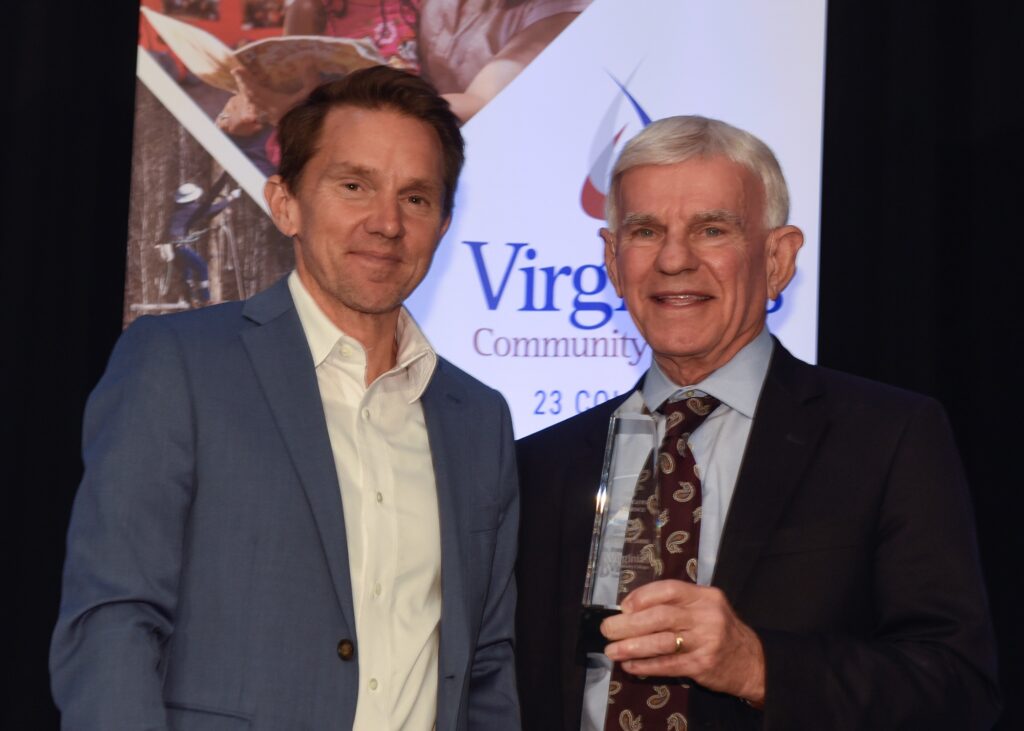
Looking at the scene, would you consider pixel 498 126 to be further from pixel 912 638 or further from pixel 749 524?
pixel 912 638

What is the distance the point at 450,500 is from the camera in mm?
2256

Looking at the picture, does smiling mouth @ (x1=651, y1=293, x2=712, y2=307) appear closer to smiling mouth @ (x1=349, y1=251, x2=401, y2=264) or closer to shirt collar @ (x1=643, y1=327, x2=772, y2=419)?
shirt collar @ (x1=643, y1=327, x2=772, y2=419)

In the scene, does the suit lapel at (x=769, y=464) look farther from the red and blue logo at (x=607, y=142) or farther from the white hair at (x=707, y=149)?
the red and blue logo at (x=607, y=142)

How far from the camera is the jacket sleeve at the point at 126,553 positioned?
6.05ft

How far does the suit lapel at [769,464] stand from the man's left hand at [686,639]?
0.61ft

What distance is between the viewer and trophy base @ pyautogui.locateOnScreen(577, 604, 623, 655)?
1.82m

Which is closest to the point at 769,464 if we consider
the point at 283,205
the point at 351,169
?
the point at 351,169

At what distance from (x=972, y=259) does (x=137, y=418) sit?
300cm

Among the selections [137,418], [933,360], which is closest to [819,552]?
[137,418]

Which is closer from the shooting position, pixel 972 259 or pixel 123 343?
pixel 123 343

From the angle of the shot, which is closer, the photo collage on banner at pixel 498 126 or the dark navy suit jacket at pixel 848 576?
the dark navy suit jacket at pixel 848 576

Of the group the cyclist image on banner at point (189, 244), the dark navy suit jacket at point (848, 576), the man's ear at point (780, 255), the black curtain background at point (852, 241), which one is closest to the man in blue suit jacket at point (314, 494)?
the dark navy suit jacket at point (848, 576)

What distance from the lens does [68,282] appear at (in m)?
3.90

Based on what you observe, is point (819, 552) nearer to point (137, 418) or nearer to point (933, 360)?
point (137, 418)
